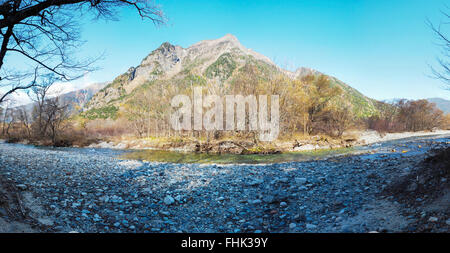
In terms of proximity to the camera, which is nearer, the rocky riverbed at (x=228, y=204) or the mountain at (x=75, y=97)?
the rocky riverbed at (x=228, y=204)

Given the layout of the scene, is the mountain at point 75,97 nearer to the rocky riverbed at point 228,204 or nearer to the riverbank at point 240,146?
the rocky riverbed at point 228,204

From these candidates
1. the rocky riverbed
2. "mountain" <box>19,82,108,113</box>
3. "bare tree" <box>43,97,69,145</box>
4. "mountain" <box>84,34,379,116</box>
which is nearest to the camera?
the rocky riverbed

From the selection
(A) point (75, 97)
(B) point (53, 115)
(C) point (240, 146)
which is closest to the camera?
(C) point (240, 146)

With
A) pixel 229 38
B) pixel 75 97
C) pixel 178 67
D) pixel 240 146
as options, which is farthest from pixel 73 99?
pixel 229 38

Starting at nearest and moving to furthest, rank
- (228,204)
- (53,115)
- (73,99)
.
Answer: (228,204)
(73,99)
(53,115)

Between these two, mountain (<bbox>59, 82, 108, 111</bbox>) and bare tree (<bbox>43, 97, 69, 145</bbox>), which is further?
bare tree (<bbox>43, 97, 69, 145</bbox>)

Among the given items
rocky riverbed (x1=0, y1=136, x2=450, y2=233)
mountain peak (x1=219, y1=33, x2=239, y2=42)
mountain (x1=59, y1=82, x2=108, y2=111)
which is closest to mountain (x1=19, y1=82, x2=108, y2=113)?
mountain (x1=59, y1=82, x2=108, y2=111)

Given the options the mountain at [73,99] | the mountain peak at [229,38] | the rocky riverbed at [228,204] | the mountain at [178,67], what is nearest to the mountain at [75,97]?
the mountain at [73,99]

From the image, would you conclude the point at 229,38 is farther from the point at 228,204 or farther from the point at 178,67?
the point at 228,204

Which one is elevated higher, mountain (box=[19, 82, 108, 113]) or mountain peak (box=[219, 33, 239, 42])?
mountain peak (box=[219, 33, 239, 42])

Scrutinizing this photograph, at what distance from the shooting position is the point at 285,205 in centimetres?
529

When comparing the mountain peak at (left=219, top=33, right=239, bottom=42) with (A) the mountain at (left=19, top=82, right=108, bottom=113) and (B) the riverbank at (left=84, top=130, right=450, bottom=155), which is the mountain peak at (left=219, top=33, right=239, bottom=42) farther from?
(B) the riverbank at (left=84, top=130, right=450, bottom=155)

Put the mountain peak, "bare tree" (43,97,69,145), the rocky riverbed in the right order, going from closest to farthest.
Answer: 1. the rocky riverbed
2. "bare tree" (43,97,69,145)
3. the mountain peak

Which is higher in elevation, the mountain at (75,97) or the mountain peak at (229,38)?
the mountain peak at (229,38)
